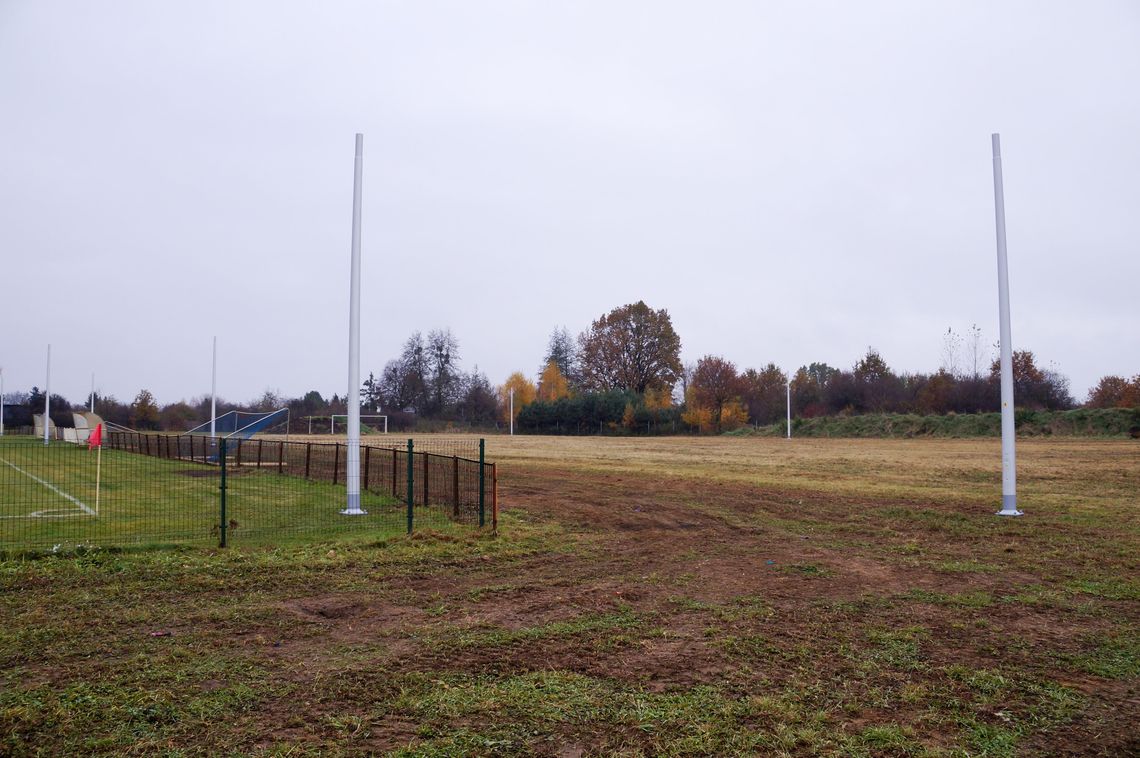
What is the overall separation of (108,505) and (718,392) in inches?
2969

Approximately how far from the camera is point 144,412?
76625 mm

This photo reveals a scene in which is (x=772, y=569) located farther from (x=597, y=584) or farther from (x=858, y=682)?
(x=858, y=682)

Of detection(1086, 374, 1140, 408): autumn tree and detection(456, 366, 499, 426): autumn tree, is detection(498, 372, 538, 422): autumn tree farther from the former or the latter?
detection(1086, 374, 1140, 408): autumn tree

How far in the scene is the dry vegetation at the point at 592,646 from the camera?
467 centimetres

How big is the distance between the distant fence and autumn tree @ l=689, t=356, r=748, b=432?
62.8m

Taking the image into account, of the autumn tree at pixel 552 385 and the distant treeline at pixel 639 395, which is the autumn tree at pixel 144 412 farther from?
the autumn tree at pixel 552 385

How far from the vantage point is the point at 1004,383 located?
49.8ft

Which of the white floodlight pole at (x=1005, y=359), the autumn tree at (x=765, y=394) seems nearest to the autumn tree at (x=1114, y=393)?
the autumn tree at (x=765, y=394)

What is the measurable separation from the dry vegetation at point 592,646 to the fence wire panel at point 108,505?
195 cm

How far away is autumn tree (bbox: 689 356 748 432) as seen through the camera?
82875mm

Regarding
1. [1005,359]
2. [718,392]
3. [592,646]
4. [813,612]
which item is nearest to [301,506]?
[592,646]

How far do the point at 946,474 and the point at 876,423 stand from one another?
39635 millimetres

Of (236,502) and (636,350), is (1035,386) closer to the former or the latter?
(636,350)

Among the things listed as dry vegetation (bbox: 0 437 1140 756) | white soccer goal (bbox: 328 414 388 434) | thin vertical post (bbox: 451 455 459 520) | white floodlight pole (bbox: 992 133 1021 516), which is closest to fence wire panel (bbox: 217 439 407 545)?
thin vertical post (bbox: 451 455 459 520)
